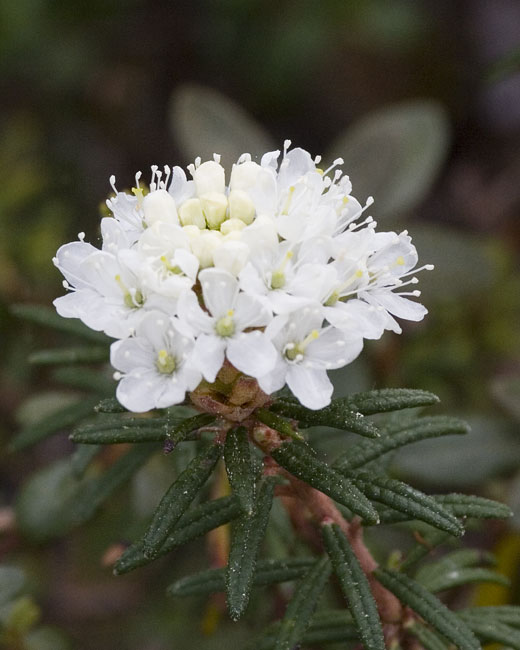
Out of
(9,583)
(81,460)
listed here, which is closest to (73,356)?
(81,460)

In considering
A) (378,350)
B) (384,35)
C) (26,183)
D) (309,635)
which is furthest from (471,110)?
(309,635)

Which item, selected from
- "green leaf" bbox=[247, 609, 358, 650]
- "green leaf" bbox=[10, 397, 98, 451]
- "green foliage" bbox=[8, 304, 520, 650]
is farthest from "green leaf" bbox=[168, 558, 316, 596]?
"green leaf" bbox=[10, 397, 98, 451]

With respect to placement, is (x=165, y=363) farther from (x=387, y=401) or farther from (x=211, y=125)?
(x=211, y=125)

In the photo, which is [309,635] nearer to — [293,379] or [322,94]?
[293,379]

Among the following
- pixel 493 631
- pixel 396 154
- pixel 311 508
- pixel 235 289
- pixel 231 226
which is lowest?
pixel 493 631

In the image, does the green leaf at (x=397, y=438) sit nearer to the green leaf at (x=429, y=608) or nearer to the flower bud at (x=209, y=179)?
the green leaf at (x=429, y=608)

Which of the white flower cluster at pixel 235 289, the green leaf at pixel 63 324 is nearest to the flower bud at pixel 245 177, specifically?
the white flower cluster at pixel 235 289

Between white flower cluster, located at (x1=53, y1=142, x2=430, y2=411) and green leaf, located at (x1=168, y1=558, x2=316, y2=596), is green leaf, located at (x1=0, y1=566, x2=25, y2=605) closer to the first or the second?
green leaf, located at (x1=168, y1=558, x2=316, y2=596)
